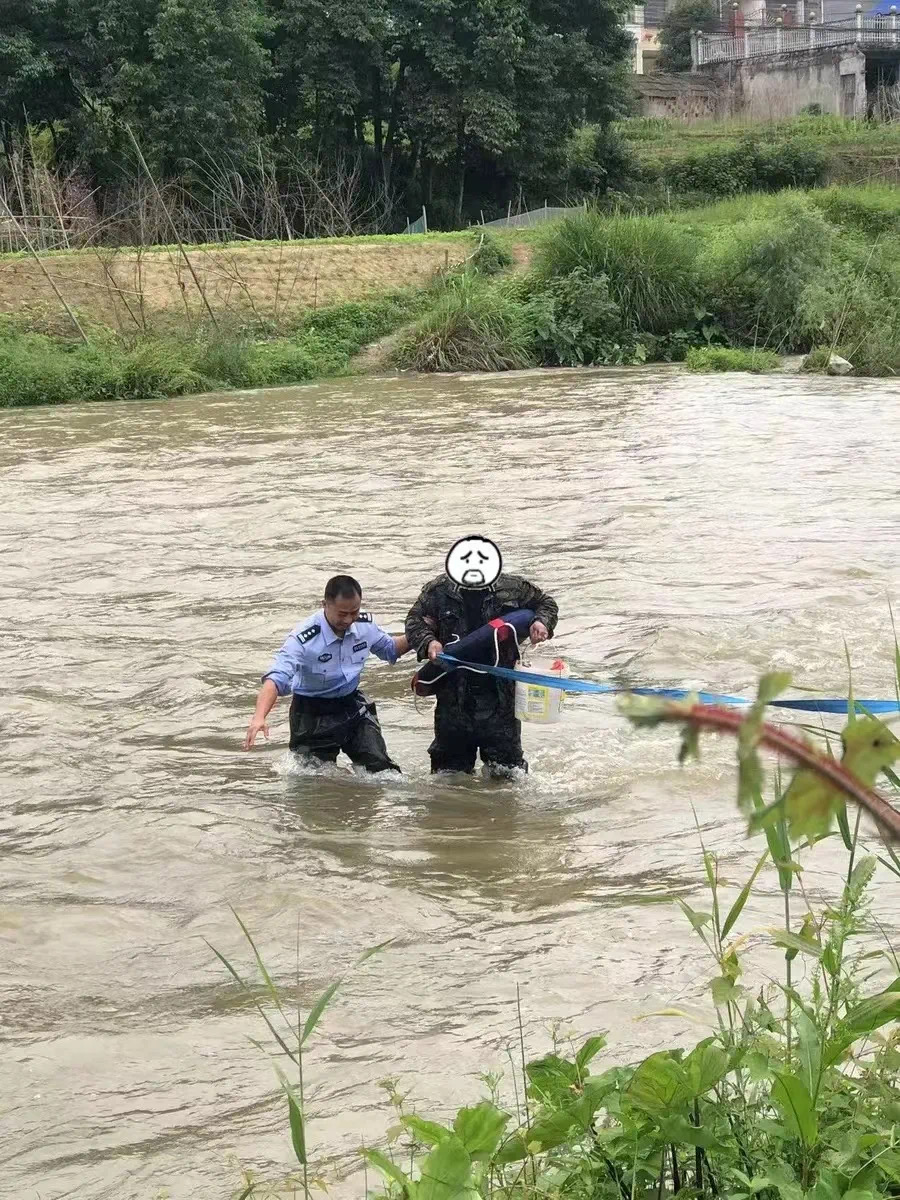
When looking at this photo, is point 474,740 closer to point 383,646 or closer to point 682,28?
point 383,646

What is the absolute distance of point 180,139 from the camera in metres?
32.1

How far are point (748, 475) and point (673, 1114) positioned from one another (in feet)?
41.9

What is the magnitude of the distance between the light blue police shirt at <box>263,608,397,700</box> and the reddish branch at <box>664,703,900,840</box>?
5706 mm

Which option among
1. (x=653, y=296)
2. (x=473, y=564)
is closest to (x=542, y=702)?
(x=473, y=564)

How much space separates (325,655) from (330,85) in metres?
30.5

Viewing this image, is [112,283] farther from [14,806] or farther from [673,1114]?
[673,1114]

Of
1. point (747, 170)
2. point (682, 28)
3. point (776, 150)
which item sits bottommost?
point (747, 170)

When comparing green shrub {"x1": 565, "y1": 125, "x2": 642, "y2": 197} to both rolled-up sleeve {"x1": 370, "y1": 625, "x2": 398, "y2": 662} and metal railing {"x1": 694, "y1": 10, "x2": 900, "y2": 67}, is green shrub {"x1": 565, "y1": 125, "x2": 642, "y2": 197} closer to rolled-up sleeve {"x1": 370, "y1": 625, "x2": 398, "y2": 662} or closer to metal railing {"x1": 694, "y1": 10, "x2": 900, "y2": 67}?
metal railing {"x1": 694, "y1": 10, "x2": 900, "y2": 67}

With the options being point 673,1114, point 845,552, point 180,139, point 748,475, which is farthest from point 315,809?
point 180,139

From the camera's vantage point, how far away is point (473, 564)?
6.31 meters

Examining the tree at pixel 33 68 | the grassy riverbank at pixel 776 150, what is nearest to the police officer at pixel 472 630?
the tree at pixel 33 68

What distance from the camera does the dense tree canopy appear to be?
32.0 m

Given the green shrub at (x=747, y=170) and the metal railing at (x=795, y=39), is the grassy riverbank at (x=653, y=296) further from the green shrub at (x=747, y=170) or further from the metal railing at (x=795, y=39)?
the metal railing at (x=795, y=39)

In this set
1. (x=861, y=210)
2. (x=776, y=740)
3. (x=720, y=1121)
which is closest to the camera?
(x=776, y=740)
